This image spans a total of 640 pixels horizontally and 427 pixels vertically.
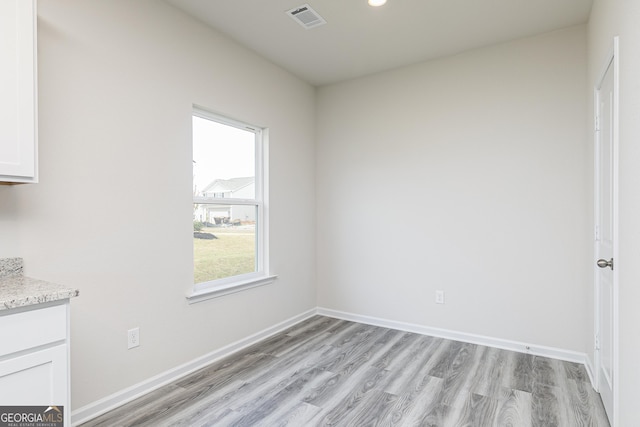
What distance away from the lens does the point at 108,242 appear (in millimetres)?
2176

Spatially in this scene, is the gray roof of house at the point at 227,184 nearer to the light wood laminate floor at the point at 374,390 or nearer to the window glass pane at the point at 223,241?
the window glass pane at the point at 223,241

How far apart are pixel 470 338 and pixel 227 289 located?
2270mm

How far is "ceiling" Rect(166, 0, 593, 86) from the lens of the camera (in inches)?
101

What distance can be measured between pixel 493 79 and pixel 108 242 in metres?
3.35

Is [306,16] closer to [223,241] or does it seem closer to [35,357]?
[223,241]

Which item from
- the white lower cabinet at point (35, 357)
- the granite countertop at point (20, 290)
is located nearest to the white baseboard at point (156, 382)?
the white lower cabinet at point (35, 357)

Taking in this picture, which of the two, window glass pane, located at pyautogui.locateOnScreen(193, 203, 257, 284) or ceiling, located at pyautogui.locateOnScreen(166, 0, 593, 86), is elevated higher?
ceiling, located at pyautogui.locateOnScreen(166, 0, 593, 86)

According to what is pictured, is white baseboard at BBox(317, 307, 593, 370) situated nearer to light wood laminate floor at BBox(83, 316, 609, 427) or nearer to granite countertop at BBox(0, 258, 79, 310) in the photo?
light wood laminate floor at BBox(83, 316, 609, 427)

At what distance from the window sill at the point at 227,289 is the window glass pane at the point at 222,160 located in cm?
78

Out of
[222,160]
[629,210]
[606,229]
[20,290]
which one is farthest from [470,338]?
[20,290]

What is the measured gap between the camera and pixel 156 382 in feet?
7.95

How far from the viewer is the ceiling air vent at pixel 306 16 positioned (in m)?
2.61

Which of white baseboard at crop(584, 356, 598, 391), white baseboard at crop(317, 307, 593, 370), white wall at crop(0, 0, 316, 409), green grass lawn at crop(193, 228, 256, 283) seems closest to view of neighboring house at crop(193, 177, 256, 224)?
green grass lawn at crop(193, 228, 256, 283)

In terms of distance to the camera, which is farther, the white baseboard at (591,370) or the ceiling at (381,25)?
the ceiling at (381,25)
